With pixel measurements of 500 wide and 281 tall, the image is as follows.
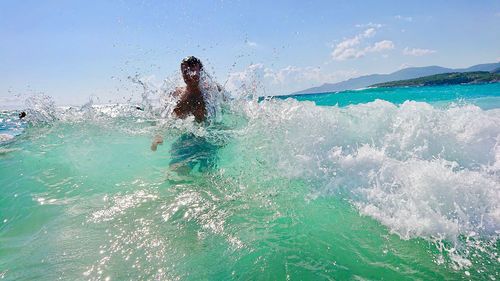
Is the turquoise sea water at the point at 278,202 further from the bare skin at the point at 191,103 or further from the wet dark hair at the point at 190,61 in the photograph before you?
the wet dark hair at the point at 190,61

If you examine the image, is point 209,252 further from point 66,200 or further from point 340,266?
point 66,200

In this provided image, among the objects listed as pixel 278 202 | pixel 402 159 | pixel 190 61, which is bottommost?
pixel 278 202

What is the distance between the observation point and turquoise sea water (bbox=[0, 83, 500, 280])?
2062 millimetres

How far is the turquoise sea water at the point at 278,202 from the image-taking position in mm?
2062

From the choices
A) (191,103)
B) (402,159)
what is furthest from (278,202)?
(191,103)

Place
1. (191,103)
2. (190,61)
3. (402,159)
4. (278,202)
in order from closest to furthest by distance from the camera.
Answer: (278,202) → (402,159) → (190,61) → (191,103)

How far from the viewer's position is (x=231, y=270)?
1.98 m

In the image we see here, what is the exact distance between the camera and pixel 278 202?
9.83 feet

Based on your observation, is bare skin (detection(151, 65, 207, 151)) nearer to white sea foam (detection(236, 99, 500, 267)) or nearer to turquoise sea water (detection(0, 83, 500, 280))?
turquoise sea water (detection(0, 83, 500, 280))

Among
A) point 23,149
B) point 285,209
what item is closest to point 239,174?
point 285,209

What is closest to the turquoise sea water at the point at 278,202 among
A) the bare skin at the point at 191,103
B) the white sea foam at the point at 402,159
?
the white sea foam at the point at 402,159

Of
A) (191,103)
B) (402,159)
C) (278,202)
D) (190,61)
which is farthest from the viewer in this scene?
(191,103)

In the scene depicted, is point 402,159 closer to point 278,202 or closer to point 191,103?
point 278,202

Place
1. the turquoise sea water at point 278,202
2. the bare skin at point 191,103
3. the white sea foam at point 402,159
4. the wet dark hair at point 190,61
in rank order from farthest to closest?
the bare skin at point 191,103, the wet dark hair at point 190,61, the white sea foam at point 402,159, the turquoise sea water at point 278,202
